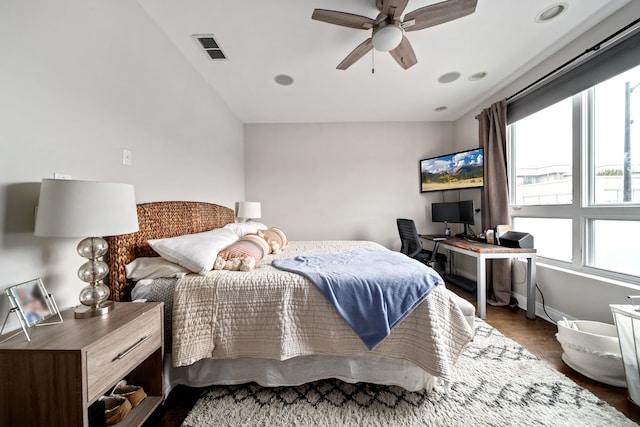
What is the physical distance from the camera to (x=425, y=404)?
Answer: 128cm

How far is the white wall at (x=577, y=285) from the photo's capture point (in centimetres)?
172

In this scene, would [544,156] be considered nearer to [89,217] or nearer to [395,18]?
[395,18]

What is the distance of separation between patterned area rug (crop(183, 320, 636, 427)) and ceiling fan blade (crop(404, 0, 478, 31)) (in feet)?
8.13

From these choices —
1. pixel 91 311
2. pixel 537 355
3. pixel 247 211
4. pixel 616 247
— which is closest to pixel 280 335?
pixel 91 311

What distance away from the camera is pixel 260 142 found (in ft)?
12.8

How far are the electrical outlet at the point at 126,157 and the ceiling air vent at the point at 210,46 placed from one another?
121cm

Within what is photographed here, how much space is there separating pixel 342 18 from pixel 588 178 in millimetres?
2586

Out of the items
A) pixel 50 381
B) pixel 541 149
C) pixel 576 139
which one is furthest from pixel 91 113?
pixel 541 149

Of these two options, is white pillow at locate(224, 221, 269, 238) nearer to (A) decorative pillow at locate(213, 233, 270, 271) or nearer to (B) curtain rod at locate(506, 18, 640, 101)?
(A) decorative pillow at locate(213, 233, 270, 271)

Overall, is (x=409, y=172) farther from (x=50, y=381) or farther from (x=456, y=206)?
(x=50, y=381)

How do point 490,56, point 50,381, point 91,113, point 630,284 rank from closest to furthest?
point 50,381
point 91,113
point 630,284
point 490,56

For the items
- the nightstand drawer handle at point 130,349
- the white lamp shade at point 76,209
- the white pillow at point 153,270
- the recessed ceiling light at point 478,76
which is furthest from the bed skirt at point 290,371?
the recessed ceiling light at point 478,76

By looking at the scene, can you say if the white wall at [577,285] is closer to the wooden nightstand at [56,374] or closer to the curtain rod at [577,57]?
the curtain rod at [577,57]

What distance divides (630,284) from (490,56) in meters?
2.32
